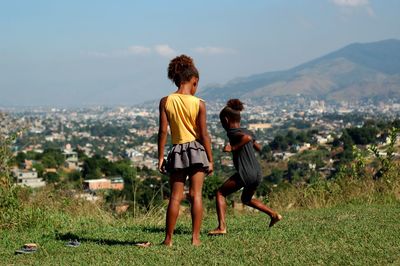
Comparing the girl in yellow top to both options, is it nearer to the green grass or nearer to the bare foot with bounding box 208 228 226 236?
the green grass

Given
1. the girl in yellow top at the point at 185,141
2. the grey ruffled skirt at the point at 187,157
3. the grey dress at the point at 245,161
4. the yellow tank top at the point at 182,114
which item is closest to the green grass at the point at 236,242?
the girl in yellow top at the point at 185,141

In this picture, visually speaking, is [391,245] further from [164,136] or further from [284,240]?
[164,136]

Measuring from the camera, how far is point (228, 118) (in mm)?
6160

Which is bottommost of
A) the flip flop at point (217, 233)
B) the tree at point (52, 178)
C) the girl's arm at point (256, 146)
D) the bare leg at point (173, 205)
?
the tree at point (52, 178)

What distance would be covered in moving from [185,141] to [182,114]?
241 mm

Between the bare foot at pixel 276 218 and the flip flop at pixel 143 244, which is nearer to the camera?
the flip flop at pixel 143 244

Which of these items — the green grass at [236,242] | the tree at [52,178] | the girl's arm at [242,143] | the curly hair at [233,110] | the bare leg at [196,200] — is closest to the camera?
the green grass at [236,242]

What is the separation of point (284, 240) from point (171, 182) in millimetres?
1141

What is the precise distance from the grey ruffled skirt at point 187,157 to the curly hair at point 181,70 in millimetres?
578

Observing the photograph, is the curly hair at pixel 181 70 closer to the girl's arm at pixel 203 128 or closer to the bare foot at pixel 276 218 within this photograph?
the girl's arm at pixel 203 128

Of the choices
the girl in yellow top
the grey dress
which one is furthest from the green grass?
the grey dress

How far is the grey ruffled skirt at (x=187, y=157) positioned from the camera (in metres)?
5.38

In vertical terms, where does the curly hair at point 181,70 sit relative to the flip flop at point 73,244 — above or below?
above

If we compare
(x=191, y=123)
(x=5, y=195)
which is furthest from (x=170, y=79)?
(x=5, y=195)
